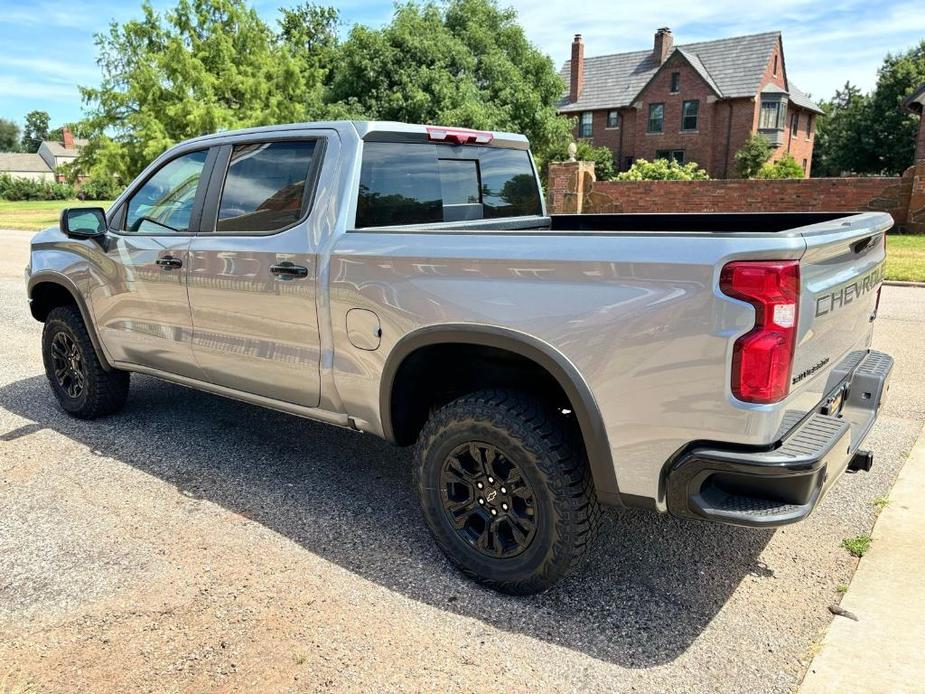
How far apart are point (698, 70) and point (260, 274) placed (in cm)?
4016

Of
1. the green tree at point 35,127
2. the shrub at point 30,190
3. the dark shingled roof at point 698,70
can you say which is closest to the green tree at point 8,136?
the green tree at point 35,127

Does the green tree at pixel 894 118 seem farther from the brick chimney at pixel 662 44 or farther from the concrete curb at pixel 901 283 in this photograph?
the concrete curb at pixel 901 283

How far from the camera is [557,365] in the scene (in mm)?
2615

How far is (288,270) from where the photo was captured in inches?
135

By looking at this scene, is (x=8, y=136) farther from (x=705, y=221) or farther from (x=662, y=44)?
(x=705, y=221)

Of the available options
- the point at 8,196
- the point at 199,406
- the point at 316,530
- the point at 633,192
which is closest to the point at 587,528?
the point at 316,530

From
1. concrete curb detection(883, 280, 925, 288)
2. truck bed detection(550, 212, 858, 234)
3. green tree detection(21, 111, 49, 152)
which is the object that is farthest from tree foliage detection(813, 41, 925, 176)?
green tree detection(21, 111, 49, 152)

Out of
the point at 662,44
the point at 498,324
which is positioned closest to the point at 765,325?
the point at 498,324

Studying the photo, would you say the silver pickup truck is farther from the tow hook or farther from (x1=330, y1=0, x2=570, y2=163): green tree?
(x1=330, y1=0, x2=570, y2=163): green tree

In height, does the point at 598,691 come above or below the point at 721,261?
below

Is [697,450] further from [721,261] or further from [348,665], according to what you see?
[348,665]

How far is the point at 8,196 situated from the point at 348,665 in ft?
272

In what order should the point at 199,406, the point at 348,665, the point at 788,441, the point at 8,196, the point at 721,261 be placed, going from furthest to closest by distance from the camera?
the point at 8,196 → the point at 199,406 → the point at 348,665 → the point at 788,441 → the point at 721,261

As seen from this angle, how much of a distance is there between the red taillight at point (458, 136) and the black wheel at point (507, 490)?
62.1 inches
